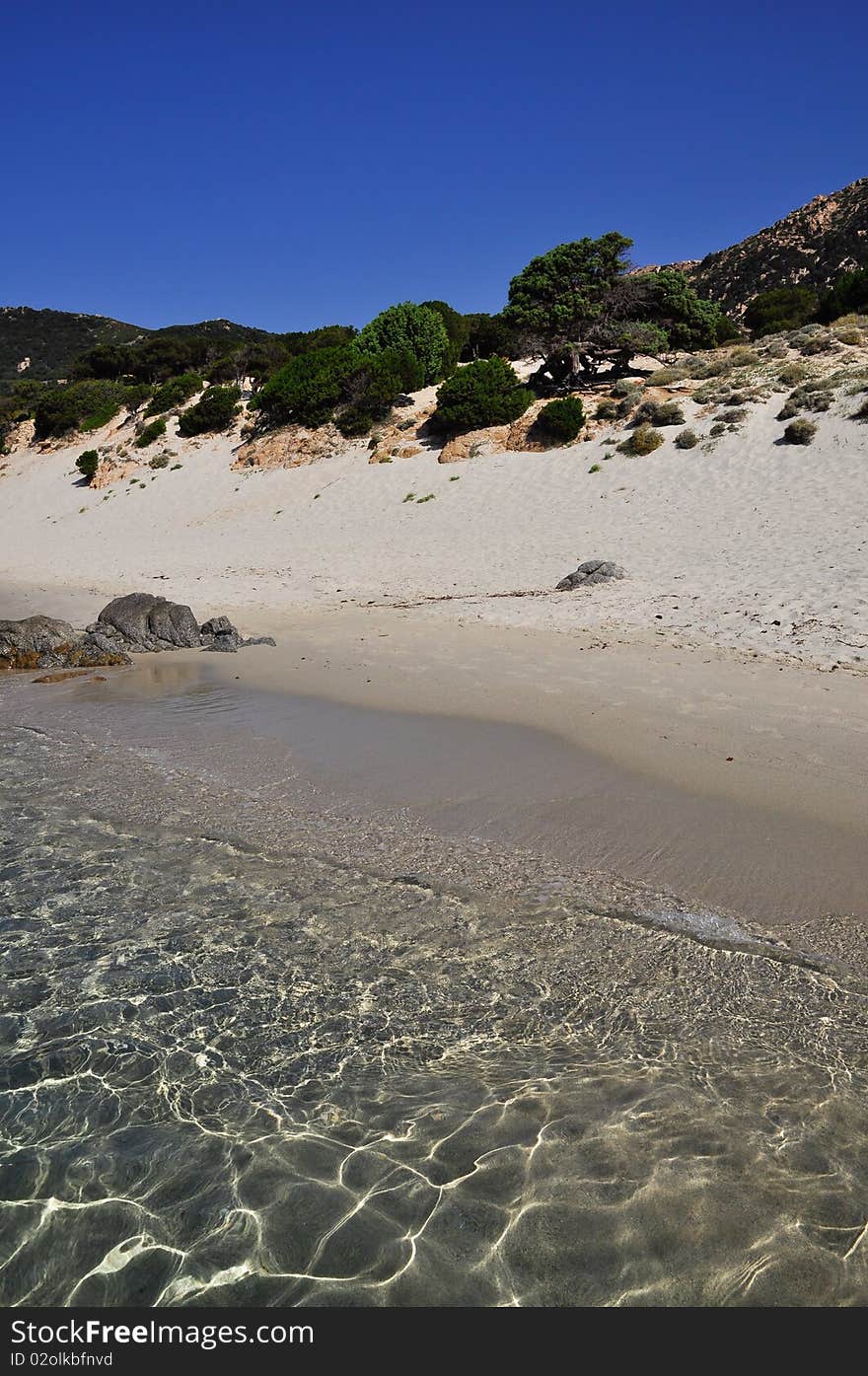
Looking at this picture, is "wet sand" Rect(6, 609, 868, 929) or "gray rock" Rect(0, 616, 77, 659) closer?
"wet sand" Rect(6, 609, 868, 929)

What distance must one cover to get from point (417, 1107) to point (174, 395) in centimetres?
4479

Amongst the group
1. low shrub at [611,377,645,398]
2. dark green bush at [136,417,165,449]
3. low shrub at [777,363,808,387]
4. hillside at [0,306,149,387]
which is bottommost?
low shrub at [777,363,808,387]

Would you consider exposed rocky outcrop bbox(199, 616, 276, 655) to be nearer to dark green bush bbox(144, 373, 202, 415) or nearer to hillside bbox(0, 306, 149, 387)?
dark green bush bbox(144, 373, 202, 415)

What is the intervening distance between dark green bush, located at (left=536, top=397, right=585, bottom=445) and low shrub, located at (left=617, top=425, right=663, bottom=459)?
8.44 ft

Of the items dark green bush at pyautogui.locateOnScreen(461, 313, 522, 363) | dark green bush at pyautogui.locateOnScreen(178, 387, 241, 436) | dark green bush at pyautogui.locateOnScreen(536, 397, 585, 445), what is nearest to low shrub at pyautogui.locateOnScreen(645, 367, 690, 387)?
dark green bush at pyautogui.locateOnScreen(536, 397, 585, 445)

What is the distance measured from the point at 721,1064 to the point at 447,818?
3100 mm

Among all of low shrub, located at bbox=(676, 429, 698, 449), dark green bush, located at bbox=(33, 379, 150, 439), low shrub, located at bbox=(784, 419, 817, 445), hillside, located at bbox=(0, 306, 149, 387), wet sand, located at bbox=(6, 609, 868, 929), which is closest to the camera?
wet sand, located at bbox=(6, 609, 868, 929)

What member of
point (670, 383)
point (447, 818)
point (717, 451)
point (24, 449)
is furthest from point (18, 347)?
point (447, 818)

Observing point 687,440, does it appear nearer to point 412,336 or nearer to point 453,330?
point 412,336

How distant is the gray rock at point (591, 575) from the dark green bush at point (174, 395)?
33.2m

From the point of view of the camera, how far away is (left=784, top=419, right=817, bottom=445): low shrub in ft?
69.4

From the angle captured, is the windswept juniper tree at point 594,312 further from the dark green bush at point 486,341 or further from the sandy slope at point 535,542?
the sandy slope at point 535,542

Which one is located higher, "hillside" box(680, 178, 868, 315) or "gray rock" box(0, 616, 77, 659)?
"hillside" box(680, 178, 868, 315)

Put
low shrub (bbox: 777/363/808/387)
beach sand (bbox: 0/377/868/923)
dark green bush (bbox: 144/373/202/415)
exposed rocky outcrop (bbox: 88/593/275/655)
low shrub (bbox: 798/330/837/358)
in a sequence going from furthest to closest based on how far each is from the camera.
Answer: dark green bush (bbox: 144/373/202/415) → low shrub (bbox: 798/330/837/358) → low shrub (bbox: 777/363/808/387) → exposed rocky outcrop (bbox: 88/593/275/655) → beach sand (bbox: 0/377/868/923)
